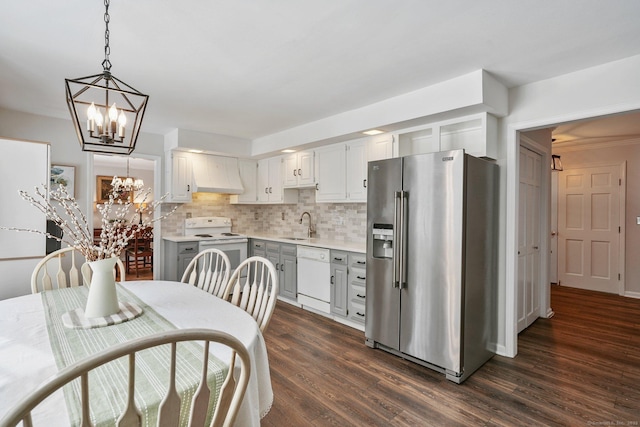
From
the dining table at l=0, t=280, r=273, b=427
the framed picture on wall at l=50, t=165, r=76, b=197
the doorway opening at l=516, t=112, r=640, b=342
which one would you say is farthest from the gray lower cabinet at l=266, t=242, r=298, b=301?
the doorway opening at l=516, t=112, r=640, b=342

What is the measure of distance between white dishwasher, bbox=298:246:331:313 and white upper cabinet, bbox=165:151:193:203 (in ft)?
6.37

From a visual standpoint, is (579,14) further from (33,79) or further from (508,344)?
(33,79)

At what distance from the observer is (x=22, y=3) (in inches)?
71.2

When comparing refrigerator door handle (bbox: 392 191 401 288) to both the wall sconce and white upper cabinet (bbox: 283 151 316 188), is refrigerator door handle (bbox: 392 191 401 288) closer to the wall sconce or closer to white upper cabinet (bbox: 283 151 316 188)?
white upper cabinet (bbox: 283 151 316 188)

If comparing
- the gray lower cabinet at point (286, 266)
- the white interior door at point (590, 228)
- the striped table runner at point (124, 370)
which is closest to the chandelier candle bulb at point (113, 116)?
the striped table runner at point (124, 370)

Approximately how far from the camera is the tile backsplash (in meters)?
4.45

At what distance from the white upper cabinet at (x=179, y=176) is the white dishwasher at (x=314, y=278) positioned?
6.37 feet

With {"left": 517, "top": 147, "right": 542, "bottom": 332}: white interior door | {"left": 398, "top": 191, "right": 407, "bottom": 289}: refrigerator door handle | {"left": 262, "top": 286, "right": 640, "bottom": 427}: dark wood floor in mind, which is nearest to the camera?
{"left": 262, "top": 286, "right": 640, "bottom": 427}: dark wood floor

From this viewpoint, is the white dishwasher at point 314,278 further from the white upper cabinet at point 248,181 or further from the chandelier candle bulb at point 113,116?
the chandelier candle bulb at point 113,116

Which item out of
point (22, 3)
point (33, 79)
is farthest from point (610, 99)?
point (33, 79)

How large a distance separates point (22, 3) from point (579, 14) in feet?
10.2

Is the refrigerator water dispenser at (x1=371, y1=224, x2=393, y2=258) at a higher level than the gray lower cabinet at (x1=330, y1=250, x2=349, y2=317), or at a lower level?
higher

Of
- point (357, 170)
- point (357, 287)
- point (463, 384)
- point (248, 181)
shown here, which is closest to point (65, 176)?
point (248, 181)

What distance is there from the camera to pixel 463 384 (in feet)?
8.18
